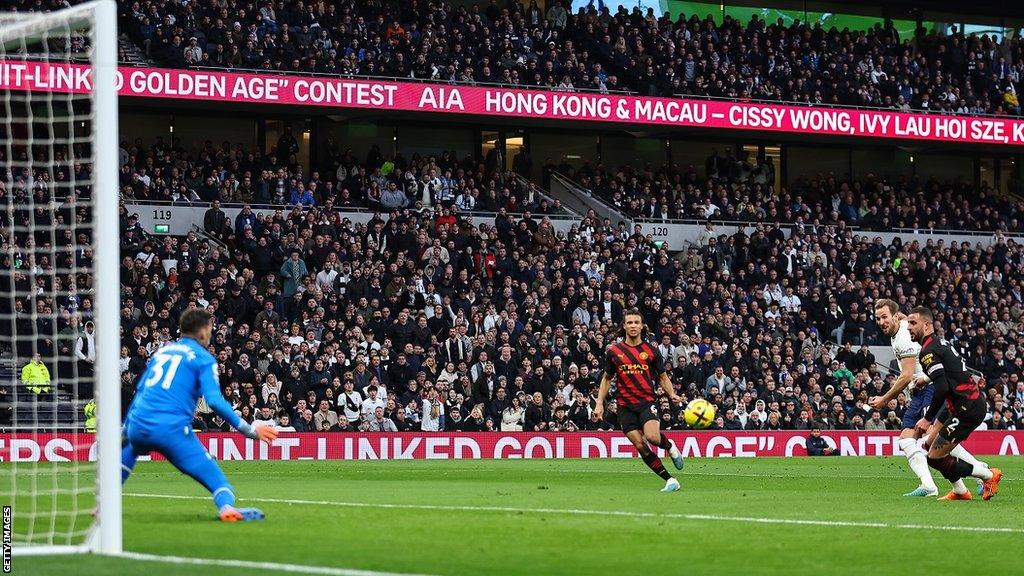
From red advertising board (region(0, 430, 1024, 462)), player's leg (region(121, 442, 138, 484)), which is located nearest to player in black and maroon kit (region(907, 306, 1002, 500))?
player's leg (region(121, 442, 138, 484))

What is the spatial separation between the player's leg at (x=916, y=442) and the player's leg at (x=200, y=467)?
7.73 metres

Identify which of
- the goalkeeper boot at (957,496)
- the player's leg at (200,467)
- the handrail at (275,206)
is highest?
the handrail at (275,206)

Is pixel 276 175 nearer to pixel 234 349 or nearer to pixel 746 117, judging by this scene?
pixel 234 349

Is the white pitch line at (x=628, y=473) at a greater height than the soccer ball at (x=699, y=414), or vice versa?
the soccer ball at (x=699, y=414)

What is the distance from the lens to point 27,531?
10.9 meters

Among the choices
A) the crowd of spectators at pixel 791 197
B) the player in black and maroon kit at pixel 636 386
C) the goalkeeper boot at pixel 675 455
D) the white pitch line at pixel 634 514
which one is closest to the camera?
the white pitch line at pixel 634 514

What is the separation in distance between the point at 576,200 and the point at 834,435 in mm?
11889

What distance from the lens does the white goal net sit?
9.42 m

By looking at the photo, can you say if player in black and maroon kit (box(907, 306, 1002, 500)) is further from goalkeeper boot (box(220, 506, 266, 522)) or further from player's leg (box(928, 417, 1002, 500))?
goalkeeper boot (box(220, 506, 266, 522))

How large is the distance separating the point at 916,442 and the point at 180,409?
8336 mm

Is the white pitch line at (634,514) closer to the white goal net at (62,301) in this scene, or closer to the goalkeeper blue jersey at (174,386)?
the white goal net at (62,301)

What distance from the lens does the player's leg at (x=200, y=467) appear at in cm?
1126

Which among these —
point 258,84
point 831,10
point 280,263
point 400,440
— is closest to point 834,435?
point 400,440

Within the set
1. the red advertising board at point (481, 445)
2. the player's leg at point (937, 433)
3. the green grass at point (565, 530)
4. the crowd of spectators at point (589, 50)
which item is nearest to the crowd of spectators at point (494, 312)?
the red advertising board at point (481, 445)
